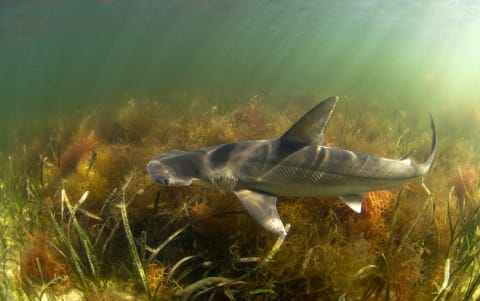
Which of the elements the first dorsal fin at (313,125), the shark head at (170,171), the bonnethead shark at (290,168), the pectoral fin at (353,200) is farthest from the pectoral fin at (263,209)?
the pectoral fin at (353,200)

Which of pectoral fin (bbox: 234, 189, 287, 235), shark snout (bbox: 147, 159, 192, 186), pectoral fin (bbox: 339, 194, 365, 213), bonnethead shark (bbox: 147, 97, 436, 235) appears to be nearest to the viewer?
pectoral fin (bbox: 234, 189, 287, 235)

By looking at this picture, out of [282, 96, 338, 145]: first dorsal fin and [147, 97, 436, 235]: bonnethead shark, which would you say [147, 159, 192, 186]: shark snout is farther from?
[282, 96, 338, 145]: first dorsal fin

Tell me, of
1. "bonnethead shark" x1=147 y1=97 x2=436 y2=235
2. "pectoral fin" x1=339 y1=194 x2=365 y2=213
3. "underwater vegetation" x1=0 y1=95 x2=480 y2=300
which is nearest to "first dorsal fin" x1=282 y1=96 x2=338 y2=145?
"bonnethead shark" x1=147 y1=97 x2=436 y2=235

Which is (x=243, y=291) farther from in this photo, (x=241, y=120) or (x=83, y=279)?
(x=241, y=120)

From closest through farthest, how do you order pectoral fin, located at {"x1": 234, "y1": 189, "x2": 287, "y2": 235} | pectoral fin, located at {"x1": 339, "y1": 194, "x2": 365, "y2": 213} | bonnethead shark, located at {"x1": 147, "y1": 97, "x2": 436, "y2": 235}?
1. pectoral fin, located at {"x1": 234, "y1": 189, "x2": 287, "y2": 235}
2. bonnethead shark, located at {"x1": 147, "y1": 97, "x2": 436, "y2": 235}
3. pectoral fin, located at {"x1": 339, "y1": 194, "x2": 365, "y2": 213}

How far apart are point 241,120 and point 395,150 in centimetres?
473

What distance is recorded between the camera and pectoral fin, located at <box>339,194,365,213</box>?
4484 millimetres

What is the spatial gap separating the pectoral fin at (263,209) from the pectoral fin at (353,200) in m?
1.13

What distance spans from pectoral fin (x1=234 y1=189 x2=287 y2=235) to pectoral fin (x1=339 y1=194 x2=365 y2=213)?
1.13 metres

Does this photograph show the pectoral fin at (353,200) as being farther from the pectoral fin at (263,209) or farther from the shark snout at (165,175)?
the shark snout at (165,175)

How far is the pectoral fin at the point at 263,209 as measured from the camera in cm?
358

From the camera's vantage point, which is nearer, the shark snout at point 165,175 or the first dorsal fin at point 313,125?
the shark snout at point 165,175

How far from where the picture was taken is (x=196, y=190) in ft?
17.4

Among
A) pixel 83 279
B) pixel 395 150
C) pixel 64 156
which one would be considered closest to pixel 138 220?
pixel 83 279
